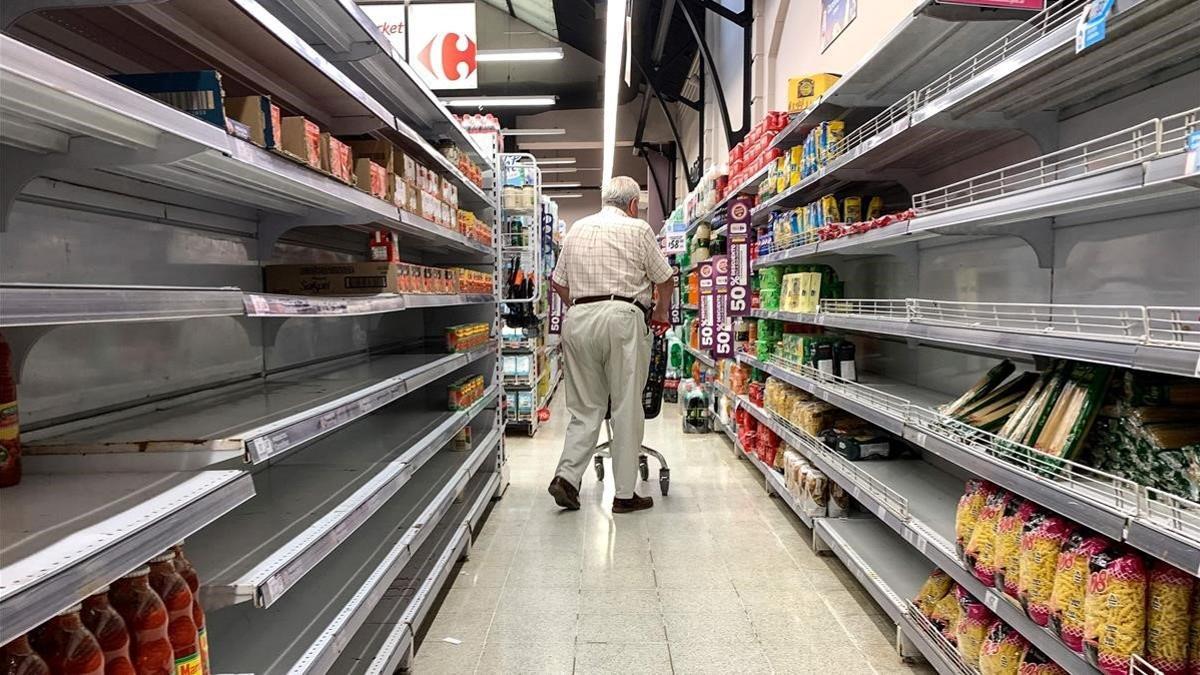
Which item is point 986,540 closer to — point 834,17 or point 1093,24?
point 1093,24

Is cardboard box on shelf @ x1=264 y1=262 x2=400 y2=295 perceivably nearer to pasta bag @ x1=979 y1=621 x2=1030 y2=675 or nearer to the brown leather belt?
the brown leather belt

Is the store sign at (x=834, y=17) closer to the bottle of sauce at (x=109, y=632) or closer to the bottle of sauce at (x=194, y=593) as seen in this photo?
the bottle of sauce at (x=194, y=593)

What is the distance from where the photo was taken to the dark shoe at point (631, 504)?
4.11m

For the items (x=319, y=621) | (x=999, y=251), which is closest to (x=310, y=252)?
(x=319, y=621)

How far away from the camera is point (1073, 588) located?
152 centimetres

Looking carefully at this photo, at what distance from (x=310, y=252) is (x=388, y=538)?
132cm

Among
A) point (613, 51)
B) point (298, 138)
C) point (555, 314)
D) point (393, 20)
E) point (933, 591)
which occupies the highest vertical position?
point (393, 20)

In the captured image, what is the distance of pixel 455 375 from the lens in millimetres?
4391

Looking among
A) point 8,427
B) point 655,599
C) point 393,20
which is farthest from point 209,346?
point 393,20

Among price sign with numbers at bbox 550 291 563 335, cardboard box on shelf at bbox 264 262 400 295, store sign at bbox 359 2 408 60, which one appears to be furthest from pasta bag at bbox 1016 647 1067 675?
store sign at bbox 359 2 408 60

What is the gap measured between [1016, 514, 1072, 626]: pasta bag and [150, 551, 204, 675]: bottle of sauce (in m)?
1.82

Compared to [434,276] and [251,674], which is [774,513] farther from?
[251,674]

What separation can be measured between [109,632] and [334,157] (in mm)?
1373

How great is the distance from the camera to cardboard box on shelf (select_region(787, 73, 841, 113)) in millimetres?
3596
